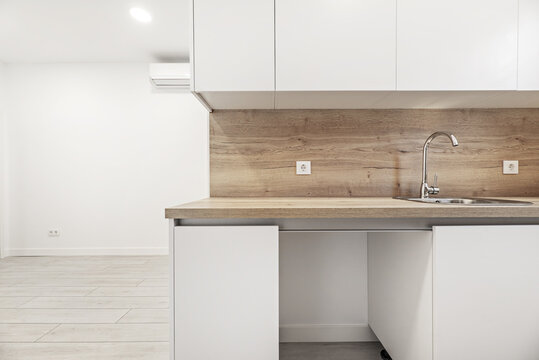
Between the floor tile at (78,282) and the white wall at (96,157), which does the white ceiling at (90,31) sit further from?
the floor tile at (78,282)

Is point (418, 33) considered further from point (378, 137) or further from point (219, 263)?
point (219, 263)

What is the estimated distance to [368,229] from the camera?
1267mm

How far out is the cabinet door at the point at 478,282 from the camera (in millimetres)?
A: 1245

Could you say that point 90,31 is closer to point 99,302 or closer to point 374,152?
point 99,302

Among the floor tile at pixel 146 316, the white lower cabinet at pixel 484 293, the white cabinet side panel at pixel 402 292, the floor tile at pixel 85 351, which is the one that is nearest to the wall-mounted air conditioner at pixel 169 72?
the floor tile at pixel 146 316

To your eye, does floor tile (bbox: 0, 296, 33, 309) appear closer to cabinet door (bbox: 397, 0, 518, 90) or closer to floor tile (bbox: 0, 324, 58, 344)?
floor tile (bbox: 0, 324, 58, 344)

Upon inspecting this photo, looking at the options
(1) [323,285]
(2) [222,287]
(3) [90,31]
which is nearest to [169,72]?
(3) [90,31]

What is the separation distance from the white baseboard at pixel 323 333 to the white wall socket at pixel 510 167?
1.14 metres

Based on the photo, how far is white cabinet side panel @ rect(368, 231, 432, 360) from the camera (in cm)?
129

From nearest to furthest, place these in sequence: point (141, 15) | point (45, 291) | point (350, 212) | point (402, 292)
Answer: point (350, 212)
point (402, 292)
point (45, 291)
point (141, 15)

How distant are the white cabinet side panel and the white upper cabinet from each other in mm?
893

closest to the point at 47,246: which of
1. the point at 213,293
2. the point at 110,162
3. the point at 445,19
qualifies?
the point at 110,162

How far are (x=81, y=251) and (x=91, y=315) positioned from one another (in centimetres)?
235

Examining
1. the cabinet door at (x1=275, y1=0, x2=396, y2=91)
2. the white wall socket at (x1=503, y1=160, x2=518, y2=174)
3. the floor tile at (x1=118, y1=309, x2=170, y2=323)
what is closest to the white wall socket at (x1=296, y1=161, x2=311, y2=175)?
the cabinet door at (x1=275, y1=0, x2=396, y2=91)
